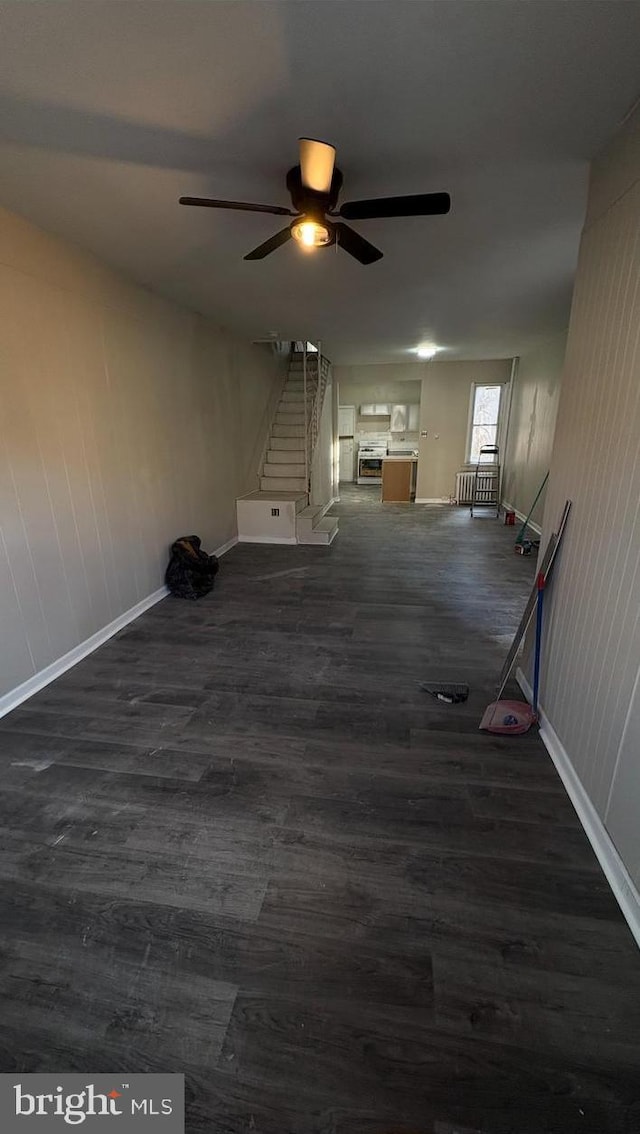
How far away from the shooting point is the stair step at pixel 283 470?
6.64 m

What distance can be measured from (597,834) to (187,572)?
11.3 feet

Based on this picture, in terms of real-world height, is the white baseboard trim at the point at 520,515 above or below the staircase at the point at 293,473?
below

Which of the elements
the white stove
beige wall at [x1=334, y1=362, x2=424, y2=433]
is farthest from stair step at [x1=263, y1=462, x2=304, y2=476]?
the white stove

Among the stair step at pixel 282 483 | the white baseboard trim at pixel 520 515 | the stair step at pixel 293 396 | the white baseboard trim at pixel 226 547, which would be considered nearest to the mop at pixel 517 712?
the white baseboard trim at pixel 520 515

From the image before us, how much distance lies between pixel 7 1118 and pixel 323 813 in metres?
1.11

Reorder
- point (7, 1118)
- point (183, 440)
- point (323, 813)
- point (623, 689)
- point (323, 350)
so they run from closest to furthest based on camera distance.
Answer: point (7, 1118) < point (623, 689) < point (323, 813) < point (183, 440) < point (323, 350)

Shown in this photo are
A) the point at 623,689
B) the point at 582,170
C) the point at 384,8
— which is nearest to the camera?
the point at 384,8

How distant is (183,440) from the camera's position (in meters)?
4.29

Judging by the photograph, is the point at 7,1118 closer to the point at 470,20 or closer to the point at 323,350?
the point at 470,20

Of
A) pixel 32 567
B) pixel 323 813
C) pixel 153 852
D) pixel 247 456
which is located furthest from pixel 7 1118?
pixel 247 456

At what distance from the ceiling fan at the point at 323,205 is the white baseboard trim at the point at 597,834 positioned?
93.9 inches

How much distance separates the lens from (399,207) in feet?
5.84

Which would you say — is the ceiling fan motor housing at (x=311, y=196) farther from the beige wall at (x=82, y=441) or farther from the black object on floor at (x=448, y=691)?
the black object on floor at (x=448, y=691)

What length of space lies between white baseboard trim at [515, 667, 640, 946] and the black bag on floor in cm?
300
